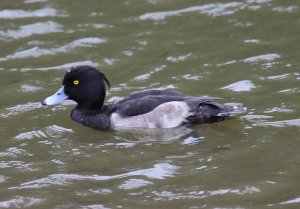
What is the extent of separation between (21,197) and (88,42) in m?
5.11

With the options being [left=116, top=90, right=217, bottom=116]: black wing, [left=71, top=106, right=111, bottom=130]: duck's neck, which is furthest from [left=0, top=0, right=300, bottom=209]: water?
[left=116, top=90, right=217, bottom=116]: black wing

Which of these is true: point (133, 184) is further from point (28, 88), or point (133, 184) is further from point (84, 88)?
point (28, 88)

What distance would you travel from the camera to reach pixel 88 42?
11688mm

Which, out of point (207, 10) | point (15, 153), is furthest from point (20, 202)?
point (207, 10)

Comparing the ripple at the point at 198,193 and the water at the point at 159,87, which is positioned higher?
the water at the point at 159,87

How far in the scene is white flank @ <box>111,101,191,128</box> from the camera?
28.7ft

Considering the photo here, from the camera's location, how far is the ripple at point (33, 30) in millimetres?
12062

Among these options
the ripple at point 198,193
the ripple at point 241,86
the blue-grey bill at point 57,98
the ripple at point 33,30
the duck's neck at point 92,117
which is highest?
the ripple at point 33,30

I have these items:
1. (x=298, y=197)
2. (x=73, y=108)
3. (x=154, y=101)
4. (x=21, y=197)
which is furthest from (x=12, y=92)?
(x=298, y=197)

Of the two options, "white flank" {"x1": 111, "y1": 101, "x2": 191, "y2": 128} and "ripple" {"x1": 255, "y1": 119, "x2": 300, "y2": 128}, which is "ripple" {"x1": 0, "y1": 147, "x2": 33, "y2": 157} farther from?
"ripple" {"x1": 255, "y1": 119, "x2": 300, "y2": 128}

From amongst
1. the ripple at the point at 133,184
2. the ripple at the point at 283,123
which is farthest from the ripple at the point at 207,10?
the ripple at the point at 133,184

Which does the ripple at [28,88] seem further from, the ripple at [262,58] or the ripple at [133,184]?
the ripple at [133,184]

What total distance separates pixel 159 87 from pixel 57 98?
142 centimetres

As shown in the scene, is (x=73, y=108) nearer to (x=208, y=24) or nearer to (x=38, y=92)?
(x=38, y=92)
